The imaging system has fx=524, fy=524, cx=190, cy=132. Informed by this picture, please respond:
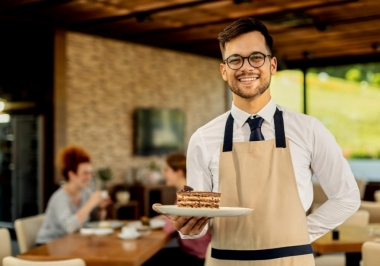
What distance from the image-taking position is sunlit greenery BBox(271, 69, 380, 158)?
9857 millimetres

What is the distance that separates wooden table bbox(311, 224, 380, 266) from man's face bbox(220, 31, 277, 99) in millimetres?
2177

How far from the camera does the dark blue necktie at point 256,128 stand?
1676 mm

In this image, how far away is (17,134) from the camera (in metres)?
7.79

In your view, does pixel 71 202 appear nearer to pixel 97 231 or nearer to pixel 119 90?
pixel 97 231

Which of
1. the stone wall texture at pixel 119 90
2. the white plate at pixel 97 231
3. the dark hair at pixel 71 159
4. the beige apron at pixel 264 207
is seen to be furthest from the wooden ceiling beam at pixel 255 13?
the beige apron at pixel 264 207

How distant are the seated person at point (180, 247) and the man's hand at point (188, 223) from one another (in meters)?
2.23

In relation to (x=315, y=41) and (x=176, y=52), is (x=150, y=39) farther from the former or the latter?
(x=315, y=41)

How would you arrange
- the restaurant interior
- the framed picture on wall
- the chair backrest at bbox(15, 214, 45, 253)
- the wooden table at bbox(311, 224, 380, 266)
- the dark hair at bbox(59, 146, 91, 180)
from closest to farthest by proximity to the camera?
the wooden table at bbox(311, 224, 380, 266) → the chair backrest at bbox(15, 214, 45, 253) → the dark hair at bbox(59, 146, 91, 180) → the restaurant interior → the framed picture on wall

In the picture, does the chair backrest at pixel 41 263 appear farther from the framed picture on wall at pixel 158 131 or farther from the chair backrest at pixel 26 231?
the framed picture on wall at pixel 158 131

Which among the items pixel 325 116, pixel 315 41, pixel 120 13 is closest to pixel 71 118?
pixel 120 13

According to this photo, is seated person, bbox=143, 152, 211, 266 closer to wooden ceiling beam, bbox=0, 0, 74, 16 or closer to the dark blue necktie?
the dark blue necktie

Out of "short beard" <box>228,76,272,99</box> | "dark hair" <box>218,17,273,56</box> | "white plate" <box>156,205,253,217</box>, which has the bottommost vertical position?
"white plate" <box>156,205,253,217</box>

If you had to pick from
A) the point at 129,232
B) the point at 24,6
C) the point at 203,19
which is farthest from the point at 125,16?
the point at 129,232

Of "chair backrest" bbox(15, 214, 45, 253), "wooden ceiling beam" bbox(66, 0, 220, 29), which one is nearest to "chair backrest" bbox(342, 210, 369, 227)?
"chair backrest" bbox(15, 214, 45, 253)
